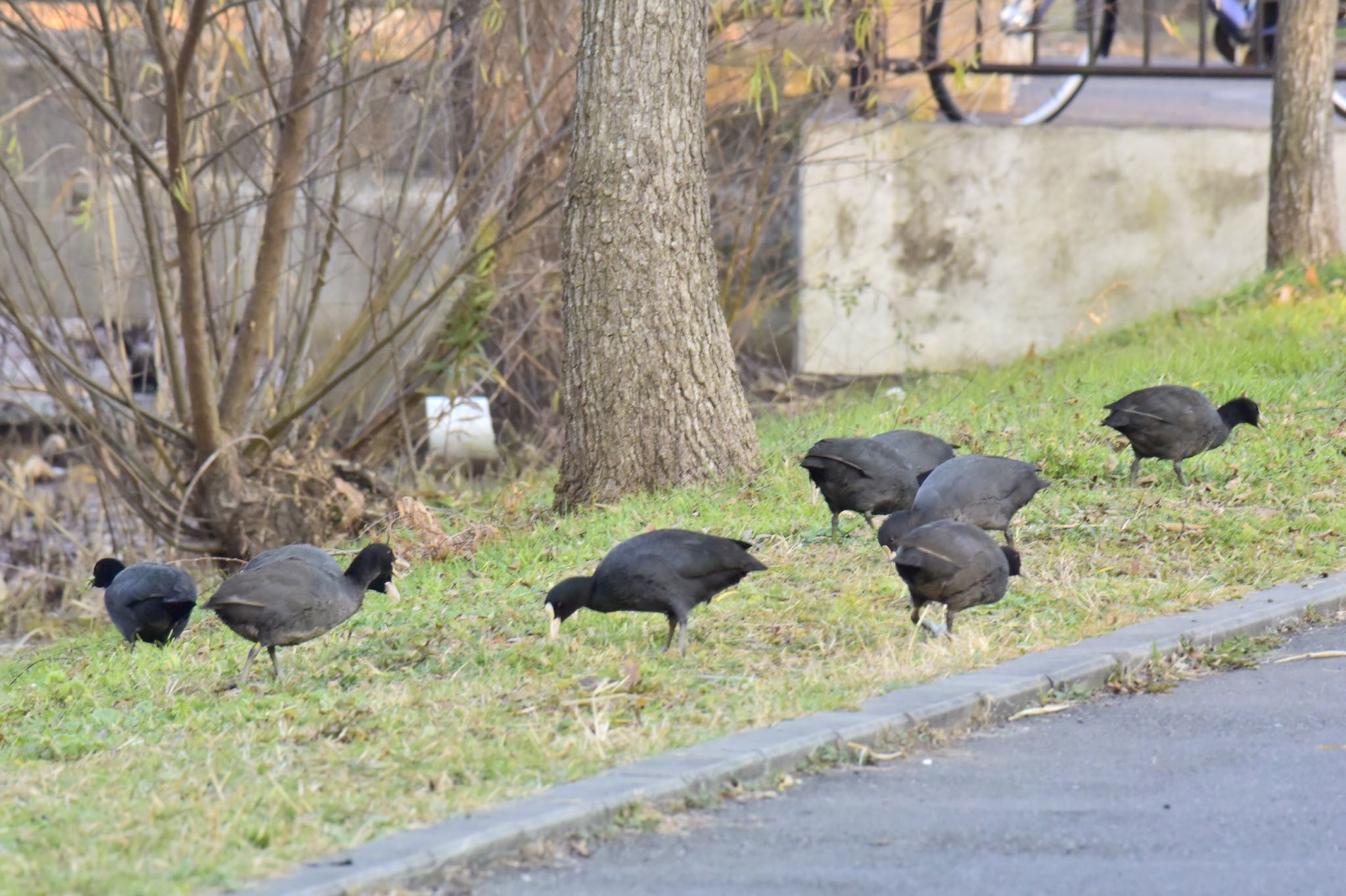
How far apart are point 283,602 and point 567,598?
43.2 inches

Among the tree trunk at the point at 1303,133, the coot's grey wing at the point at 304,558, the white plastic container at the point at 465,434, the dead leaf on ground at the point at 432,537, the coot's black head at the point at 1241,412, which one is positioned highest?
the tree trunk at the point at 1303,133

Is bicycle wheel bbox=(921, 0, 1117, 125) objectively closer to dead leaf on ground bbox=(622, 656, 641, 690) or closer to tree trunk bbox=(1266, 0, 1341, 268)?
tree trunk bbox=(1266, 0, 1341, 268)

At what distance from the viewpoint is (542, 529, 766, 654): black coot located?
611cm

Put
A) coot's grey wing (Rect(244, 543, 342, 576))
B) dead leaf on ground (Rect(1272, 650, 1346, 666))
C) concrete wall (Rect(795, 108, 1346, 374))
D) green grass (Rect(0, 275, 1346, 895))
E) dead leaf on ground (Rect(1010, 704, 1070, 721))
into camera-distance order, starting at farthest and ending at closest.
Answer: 1. concrete wall (Rect(795, 108, 1346, 374))
2. coot's grey wing (Rect(244, 543, 342, 576))
3. dead leaf on ground (Rect(1272, 650, 1346, 666))
4. dead leaf on ground (Rect(1010, 704, 1070, 721))
5. green grass (Rect(0, 275, 1346, 895))

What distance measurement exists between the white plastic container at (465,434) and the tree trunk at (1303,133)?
6744mm

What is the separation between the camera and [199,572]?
11.0 metres

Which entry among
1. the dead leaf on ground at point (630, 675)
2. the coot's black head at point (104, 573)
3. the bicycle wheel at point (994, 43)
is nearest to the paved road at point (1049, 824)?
the dead leaf on ground at point (630, 675)

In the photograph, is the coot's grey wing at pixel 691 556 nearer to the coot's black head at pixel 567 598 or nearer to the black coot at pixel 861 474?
the coot's black head at pixel 567 598

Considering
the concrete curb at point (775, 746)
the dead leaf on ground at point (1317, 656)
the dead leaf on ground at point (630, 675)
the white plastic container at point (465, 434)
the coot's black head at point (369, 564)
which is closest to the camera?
the concrete curb at point (775, 746)

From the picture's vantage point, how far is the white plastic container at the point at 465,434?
13000 mm

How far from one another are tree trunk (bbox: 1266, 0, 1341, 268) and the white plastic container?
22.1 feet

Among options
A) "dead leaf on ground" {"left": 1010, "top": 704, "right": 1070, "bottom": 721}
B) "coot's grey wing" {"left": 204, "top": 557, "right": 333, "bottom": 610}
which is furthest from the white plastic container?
"dead leaf on ground" {"left": 1010, "top": 704, "right": 1070, "bottom": 721}

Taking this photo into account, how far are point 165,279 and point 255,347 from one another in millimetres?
770

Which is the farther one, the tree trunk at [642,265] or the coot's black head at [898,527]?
the tree trunk at [642,265]
